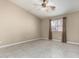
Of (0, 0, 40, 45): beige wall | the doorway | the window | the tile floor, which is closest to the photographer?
the tile floor

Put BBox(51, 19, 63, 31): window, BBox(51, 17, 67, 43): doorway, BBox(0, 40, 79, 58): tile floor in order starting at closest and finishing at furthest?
1. BBox(0, 40, 79, 58): tile floor
2. BBox(51, 17, 67, 43): doorway
3. BBox(51, 19, 63, 31): window

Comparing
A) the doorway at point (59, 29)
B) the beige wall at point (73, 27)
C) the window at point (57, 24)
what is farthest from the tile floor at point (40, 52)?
the window at point (57, 24)

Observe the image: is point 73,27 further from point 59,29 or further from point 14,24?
point 14,24

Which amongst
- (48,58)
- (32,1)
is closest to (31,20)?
(32,1)

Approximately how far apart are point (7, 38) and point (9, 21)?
1039mm

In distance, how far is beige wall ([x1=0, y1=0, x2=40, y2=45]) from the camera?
179 inches

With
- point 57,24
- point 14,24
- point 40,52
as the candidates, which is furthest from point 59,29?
point 14,24

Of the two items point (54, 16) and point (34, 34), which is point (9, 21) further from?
point (54, 16)

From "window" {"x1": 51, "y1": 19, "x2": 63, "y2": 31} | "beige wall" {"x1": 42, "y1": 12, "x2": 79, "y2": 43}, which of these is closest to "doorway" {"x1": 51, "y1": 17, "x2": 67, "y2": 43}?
"window" {"x1": 51, "y1": 19, "x2": 63, "y2": 31}

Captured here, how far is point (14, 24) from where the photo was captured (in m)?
5.11

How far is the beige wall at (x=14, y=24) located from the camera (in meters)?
4.55

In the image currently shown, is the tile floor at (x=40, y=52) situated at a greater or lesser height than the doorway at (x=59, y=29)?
lesser

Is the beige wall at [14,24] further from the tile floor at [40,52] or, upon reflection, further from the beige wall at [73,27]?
the beige wall at [73,27]

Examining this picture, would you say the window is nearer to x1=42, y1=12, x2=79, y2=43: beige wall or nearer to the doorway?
the doorway
